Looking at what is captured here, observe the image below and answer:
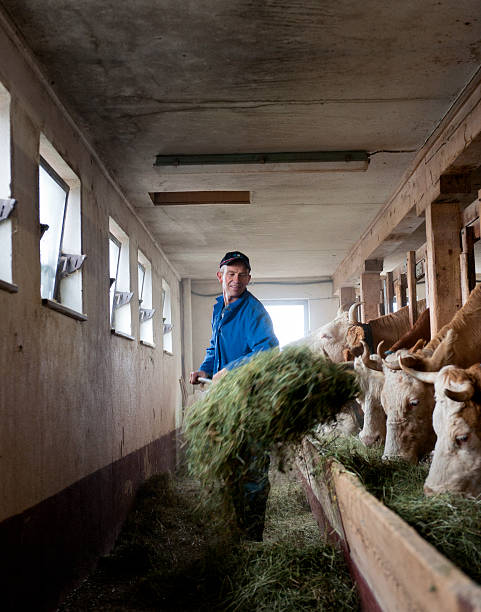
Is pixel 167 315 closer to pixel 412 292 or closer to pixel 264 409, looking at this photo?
pixel 412 292

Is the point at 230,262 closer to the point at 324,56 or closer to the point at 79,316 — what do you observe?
the point at 79,316

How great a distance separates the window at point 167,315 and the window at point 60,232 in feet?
19.0

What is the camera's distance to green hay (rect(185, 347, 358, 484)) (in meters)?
3.13

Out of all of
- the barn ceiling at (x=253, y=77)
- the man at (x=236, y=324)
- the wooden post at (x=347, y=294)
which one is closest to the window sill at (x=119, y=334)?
the man at (x=236, y=324)

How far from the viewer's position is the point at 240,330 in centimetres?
473

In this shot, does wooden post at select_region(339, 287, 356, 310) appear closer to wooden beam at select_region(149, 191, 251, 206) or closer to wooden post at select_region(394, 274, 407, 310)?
wooden post at select_region(394, 274, 407, 310)

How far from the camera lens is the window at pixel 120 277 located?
21.9 feet

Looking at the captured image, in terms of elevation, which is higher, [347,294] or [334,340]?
[347,294]

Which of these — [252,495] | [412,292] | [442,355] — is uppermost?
[412,292]

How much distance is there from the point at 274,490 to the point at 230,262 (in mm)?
2276

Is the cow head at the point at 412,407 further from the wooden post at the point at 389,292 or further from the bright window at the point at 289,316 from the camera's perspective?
the bright window at the point at 289,316

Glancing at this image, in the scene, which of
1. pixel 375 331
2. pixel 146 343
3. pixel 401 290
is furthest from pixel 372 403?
pixel 401 290

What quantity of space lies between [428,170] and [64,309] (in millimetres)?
3361

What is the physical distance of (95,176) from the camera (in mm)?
5332
